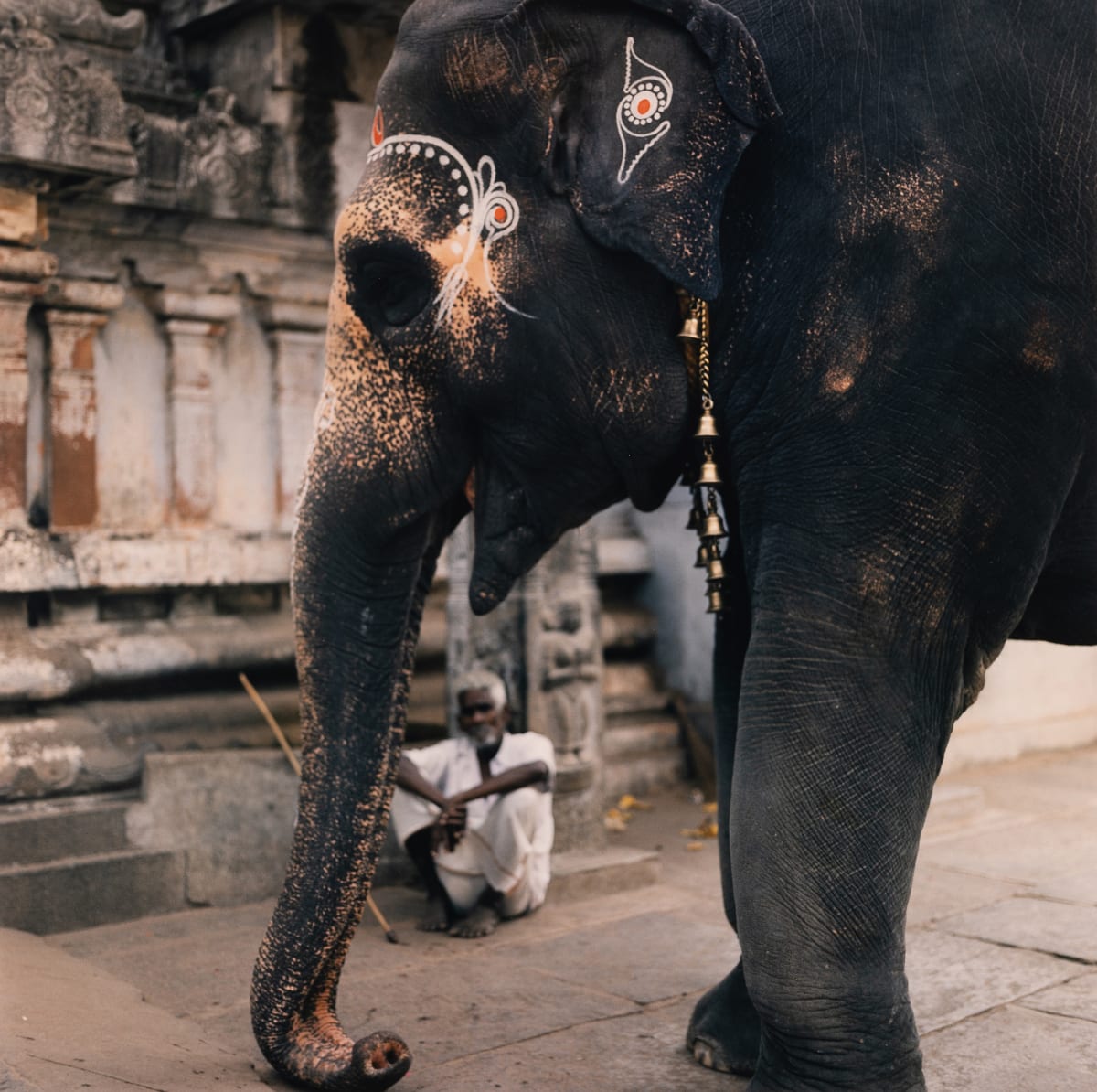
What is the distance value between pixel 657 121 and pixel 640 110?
0.04m

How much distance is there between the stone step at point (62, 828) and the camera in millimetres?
4672

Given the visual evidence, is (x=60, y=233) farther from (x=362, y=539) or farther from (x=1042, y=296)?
(x=1042, y=296)

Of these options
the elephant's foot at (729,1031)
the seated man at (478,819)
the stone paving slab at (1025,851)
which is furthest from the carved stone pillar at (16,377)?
the stone paving slab at (1025,851)

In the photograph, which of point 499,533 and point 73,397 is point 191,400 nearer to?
point 73,397

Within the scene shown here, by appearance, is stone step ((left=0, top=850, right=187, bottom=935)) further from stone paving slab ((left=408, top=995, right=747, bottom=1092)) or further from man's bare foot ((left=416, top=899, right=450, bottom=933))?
stone paving slab ((left=408, top=995, right=747, bottom=1092))

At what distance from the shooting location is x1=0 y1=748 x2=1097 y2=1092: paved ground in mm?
3412

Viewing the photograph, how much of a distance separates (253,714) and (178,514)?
706 millimetres

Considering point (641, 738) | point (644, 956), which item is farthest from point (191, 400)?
point (641, 738)

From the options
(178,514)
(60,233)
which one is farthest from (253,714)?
(60,233)

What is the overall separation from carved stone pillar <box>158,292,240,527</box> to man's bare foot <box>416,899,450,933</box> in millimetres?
1528

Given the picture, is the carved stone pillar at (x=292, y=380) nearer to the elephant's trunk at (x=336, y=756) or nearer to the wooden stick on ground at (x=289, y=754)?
the wooden stick on ground at (x=289, y=754)

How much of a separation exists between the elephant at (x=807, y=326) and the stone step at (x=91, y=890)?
7.90 feet

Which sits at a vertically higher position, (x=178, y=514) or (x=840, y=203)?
(x=840, y=203)

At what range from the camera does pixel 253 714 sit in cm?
552
